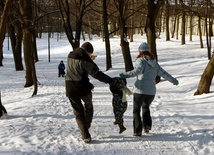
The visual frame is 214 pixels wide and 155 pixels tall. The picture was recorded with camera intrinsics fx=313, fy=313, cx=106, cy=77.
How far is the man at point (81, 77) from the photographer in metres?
5.52

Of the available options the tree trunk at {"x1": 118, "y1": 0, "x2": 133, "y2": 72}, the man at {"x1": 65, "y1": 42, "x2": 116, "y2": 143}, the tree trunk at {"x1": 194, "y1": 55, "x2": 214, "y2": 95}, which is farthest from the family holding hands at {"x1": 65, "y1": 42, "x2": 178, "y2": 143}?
the tree trunk at {"x1": 118, "y1": 0, "x2": 133, "y2": 72}

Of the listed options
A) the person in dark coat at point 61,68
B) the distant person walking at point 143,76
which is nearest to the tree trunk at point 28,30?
the person in dark coat at point 61,68

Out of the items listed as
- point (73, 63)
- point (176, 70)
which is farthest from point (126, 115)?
point (176, 70)

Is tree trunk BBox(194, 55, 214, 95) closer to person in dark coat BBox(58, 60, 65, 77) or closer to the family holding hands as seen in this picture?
the family holding hands

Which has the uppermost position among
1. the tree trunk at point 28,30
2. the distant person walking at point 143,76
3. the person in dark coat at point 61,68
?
the tree trunk at point 28,30

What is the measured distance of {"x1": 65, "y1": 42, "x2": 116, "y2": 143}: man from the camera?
18.1 feet

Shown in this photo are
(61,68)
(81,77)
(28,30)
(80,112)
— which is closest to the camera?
(81,77)

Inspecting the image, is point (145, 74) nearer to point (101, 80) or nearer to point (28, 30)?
point (101, 80)

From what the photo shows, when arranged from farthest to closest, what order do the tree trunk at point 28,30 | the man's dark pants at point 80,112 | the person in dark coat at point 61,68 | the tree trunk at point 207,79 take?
the person in dark coat at point 61,68 → the tree trunk at point 28,30 → the tree trunk at point 207,79 → the man's dark pants at point 80,112

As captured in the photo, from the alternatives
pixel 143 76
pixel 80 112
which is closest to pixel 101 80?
pixel 80 112

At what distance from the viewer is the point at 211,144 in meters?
5.70

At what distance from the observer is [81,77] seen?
18.5 ft

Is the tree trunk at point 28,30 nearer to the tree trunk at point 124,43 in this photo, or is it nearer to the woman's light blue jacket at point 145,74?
the tree trunk at point 124,43

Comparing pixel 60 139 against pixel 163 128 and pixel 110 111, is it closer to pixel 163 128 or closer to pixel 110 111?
pixel 163 128
